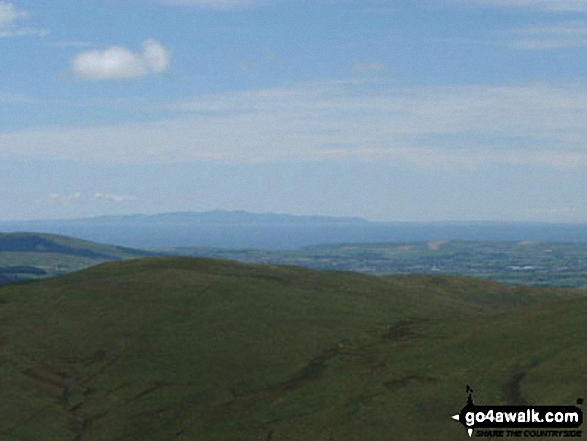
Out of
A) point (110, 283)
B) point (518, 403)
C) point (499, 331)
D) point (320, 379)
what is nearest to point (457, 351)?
point (499, 331)

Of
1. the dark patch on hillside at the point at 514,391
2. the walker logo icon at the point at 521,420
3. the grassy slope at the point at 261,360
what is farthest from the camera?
the grassy slope at the point at 261,360

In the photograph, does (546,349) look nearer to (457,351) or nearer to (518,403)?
(457,351)

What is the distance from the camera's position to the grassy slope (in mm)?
104312

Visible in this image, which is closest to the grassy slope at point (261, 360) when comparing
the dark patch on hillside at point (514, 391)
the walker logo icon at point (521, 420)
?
the dark patch on hillside at point (514, 391)

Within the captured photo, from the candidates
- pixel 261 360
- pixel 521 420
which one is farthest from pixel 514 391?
pixel 261 360

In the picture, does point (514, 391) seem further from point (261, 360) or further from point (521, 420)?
point (261, 360)

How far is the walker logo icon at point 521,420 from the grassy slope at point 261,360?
2.22 metres

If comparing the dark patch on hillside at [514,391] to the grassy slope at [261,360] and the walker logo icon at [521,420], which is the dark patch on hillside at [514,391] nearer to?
the grassy slope at [261,360]

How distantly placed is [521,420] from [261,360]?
185 feet

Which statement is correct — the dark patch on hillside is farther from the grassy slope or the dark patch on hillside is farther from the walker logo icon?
the walker logo icon

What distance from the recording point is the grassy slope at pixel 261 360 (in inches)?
4107

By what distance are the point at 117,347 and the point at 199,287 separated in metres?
39.6

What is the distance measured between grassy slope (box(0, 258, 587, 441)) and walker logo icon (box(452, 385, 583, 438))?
222 cm

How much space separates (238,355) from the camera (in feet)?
464
